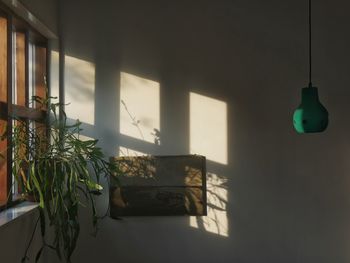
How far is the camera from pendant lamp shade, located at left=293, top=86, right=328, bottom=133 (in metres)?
2.50

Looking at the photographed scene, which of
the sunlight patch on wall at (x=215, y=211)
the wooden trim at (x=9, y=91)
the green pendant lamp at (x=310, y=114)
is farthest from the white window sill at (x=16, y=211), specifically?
the green pendant lamp at (x=310, y=114)

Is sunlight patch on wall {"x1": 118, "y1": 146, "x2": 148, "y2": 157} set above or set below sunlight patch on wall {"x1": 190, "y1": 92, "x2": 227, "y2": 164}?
below

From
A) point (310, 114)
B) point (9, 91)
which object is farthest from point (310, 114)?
point (9, 91)

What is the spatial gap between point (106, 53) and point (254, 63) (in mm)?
1377

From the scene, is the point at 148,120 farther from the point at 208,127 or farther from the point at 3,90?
the point at 3,90

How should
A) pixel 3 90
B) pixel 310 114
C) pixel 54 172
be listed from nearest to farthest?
pixel 310 114 < pixel 3 90 < pixel 54 172

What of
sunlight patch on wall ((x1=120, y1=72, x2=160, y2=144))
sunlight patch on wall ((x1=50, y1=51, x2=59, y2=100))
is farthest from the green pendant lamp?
sunlight patch on wall ((x1=50, y1=51, x2=59, y2=100))

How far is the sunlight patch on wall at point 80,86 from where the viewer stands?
12.4 ft

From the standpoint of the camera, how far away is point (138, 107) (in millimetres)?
3801

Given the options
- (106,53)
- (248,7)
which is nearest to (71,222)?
(106,53)

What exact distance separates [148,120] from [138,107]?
15cm

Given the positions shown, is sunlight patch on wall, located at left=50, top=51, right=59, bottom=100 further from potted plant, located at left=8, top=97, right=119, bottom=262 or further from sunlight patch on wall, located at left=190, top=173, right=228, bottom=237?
sunlight patch on wall, located at left=190, top=173, right=228, bottom=237

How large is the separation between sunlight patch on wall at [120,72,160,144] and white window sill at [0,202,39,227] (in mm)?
1069

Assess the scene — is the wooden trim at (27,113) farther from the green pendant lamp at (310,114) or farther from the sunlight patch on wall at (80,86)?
the green pendant lamp at (310,114)
